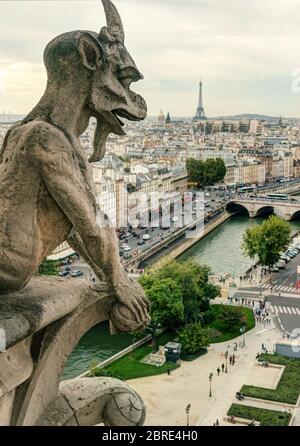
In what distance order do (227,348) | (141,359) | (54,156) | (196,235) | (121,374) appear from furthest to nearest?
(196,235)
(227,348)
(141,359)
(121,374)
(54,156)

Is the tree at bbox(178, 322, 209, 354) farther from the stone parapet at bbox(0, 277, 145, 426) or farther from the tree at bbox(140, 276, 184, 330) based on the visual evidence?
the stone parapet at bbox(0, 277, 145, 426)

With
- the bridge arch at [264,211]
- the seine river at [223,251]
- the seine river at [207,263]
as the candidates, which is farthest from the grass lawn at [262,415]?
the bridge arch at [264,211]

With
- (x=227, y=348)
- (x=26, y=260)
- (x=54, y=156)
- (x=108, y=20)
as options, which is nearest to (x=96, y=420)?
(x=26, y=260)

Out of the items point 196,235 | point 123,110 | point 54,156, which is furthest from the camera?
point 196,235

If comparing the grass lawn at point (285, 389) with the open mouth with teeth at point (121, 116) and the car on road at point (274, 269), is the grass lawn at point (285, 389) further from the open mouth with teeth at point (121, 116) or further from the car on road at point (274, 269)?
the car on road at point (274, 269)

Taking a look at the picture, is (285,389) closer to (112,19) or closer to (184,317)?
(184,317)

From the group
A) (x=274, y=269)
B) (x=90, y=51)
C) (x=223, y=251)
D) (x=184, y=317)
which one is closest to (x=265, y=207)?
(x=223, y=251)

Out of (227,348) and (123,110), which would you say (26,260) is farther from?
(227,348)
